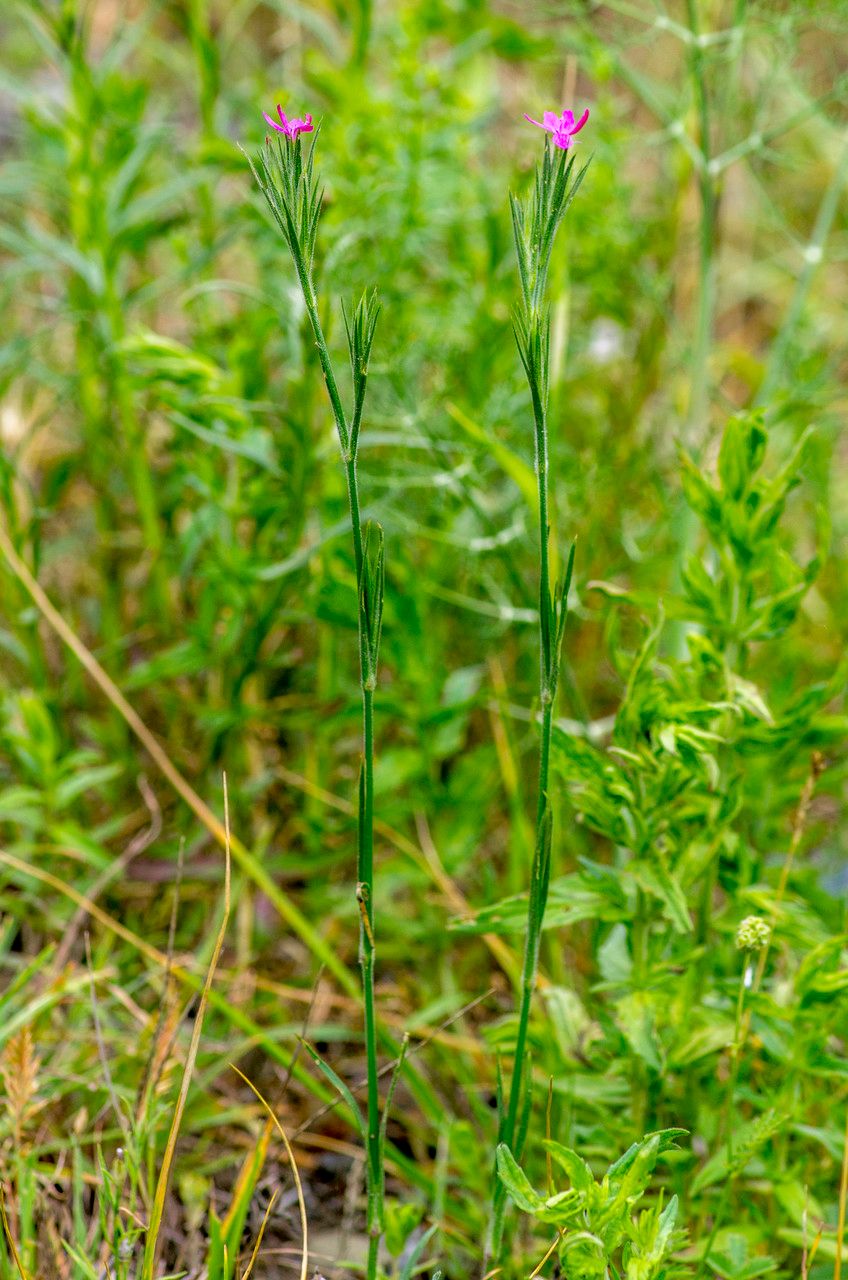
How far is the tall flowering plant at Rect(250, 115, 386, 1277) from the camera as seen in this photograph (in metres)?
0.80

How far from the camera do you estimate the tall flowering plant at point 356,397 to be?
2.64 ft

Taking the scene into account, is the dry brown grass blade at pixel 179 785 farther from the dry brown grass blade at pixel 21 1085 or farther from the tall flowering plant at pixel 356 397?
the tall flowering plant at pixel 356 397

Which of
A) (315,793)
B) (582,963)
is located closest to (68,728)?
(315,793)

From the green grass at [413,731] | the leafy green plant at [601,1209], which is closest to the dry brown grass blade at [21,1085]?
the green grass at [413,731]

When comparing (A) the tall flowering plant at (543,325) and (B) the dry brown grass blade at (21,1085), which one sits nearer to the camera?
(A) the tall flowering plant at (543,325)

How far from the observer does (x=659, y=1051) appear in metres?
1.09

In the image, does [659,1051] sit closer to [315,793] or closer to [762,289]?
[315,793]

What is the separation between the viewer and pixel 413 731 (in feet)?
5.24

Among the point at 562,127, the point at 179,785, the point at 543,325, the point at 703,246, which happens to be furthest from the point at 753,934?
the point at 703,246

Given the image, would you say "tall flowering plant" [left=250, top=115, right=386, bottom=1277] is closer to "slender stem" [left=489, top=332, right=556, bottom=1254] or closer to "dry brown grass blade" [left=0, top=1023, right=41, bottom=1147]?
"slender stem" [left=489, top=332, right=556, bottom=1254]

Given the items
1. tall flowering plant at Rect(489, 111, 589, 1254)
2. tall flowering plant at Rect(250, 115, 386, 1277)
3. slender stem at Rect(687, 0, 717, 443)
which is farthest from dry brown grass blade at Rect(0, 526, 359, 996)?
slender stem at Rect(687, 0, 717, 443)

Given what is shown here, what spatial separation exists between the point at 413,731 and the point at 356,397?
80 cm

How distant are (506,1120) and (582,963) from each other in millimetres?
572

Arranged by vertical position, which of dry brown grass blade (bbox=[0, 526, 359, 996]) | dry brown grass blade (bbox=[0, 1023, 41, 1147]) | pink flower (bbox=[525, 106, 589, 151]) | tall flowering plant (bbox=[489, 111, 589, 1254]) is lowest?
dry brown grass blade (bbox=[0, 1023, 41, 1147])
